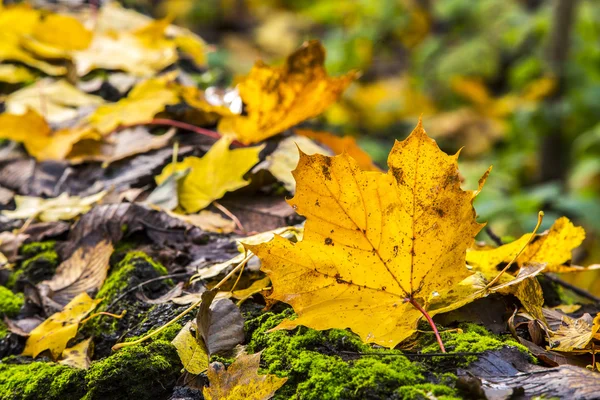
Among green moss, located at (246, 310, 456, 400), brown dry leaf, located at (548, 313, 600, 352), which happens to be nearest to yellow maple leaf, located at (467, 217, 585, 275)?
brown dry leaf, located at (548, 313, 600, 352)

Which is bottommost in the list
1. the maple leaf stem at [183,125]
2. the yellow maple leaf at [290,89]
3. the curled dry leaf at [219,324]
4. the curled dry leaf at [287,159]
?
the maple leaf stem at [183,125]

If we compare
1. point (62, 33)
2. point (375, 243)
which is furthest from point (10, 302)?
point (62, 33)

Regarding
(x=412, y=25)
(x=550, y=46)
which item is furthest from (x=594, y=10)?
(x=550, y=46)

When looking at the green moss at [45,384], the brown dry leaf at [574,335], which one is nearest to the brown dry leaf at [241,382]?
the green moss at [45,384]

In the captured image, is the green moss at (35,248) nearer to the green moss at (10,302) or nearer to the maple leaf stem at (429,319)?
the green moss at (10,302)

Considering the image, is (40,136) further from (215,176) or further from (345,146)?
(345,146)

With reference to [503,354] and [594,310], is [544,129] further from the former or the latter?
[503,354]
